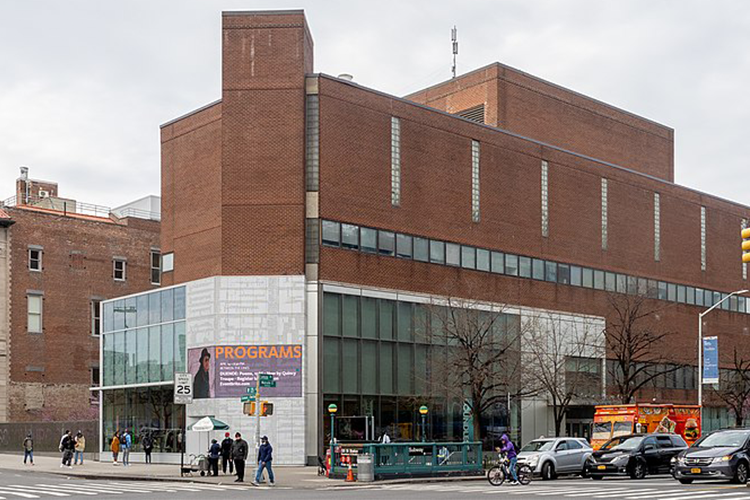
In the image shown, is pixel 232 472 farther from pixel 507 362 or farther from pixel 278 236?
pixel 507 362

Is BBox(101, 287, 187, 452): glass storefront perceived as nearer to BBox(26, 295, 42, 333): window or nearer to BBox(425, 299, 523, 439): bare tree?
BBox(425, 299, 523, 439): bare tree

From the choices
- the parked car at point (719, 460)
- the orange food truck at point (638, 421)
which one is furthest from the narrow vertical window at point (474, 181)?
the parked car at point (719, 460)

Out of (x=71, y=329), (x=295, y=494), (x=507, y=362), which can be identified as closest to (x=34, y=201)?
(x=71, y=329)

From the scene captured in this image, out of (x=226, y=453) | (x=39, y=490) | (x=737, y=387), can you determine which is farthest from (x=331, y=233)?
(x=737, y=387)

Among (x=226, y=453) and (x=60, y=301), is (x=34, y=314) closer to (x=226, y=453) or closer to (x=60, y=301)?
(x=60, y=301)

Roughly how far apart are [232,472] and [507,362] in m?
16.6

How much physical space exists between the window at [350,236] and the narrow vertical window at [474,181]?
8863 millimetres

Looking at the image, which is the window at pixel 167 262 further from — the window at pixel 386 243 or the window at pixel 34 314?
the window at pixel 34 314

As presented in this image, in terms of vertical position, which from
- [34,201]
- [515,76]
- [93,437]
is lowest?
[93,437]

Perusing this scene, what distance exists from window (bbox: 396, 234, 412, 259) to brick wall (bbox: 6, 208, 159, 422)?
33388 millimetres

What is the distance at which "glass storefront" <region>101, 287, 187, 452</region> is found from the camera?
172 ft

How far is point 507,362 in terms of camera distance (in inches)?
2098

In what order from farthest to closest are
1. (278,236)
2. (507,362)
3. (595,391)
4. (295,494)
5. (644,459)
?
(595,391)
(507,362)
(278,236)
(644,459)
(295,494)

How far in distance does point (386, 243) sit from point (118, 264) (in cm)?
3413
